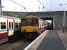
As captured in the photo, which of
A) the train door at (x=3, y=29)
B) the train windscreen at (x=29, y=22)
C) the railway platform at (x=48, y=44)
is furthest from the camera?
the train windscreen at (x=29, y=22)

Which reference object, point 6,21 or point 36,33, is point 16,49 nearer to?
point 6,21

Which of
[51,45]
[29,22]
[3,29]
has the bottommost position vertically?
[51,45]

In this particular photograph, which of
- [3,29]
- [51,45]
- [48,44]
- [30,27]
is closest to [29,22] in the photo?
[30,27]

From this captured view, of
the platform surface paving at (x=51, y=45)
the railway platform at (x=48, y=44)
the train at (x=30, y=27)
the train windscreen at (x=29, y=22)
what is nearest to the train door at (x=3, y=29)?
the railway platform at (x=48, y=44)

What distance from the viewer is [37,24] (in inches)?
1101

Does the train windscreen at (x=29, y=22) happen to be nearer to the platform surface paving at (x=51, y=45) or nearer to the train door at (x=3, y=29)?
the platform surface paving at (x=51, y=45)

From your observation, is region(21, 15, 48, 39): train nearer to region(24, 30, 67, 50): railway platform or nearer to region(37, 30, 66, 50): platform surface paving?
region(24, 30, 67, 50): railway platform

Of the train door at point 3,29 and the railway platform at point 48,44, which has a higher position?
the train door at point 3,29

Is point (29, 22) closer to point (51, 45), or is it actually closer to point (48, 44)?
point (48, 44)

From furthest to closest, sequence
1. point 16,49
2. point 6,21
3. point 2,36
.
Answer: point 6,21, point 2,36, point 16,49

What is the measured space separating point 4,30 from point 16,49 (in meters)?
4.87

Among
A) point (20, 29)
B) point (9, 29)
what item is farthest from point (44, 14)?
point (9, 29)

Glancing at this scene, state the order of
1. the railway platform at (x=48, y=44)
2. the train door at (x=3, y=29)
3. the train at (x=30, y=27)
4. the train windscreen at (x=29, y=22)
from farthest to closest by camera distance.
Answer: the train windscreen at (x=29, y=22)
the train at (x=30, y=27)
the train door at (x=3, y=29)
the railway platform at (x=48, y=44)

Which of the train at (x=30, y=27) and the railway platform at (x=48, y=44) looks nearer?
the railway platform at (x=48, y=44)
